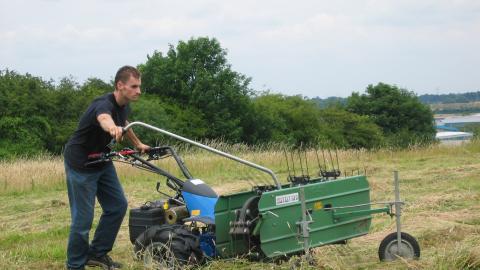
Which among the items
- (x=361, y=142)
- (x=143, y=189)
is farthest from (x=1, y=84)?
(x=361, y=142)

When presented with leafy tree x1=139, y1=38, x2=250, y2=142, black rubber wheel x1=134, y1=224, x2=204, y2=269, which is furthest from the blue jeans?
leafy tree x1=139, y1=38, x2=250, y2=142

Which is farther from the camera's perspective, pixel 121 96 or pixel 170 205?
pixel 170 205

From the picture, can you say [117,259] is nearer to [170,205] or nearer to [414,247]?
[170,205]

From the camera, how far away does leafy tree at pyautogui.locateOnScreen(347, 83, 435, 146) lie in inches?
2495

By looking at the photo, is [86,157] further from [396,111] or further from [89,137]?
[396,111]

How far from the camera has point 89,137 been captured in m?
5.35

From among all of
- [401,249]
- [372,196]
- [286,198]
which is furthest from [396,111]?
[286,198]

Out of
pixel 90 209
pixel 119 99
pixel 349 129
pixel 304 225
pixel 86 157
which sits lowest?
pixel 349 129

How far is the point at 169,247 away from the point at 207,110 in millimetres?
42193

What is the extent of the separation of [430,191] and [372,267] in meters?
5.61

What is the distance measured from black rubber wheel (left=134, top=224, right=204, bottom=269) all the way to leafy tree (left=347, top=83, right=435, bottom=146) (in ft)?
192

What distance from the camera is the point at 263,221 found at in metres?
4.86

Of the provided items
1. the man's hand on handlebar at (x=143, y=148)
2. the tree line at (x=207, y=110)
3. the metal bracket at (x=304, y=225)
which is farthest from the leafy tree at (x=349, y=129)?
the metal bracket at (x=304, y=225)

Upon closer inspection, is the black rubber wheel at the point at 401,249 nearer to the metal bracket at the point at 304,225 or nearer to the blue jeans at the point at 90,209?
the metal bracket at the point at 304,225
